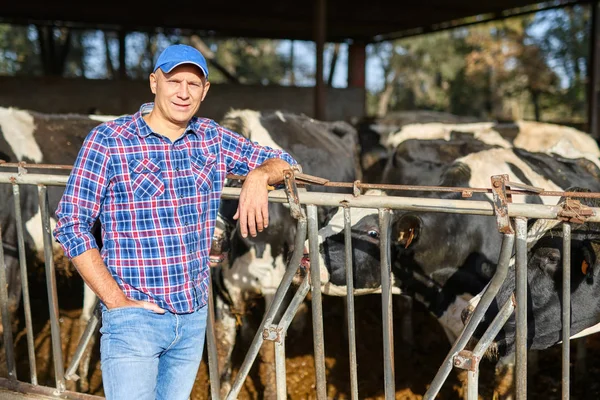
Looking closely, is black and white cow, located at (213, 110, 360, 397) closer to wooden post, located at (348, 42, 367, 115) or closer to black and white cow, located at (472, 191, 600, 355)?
black and white cow, located at (472, 191, 600, 355)

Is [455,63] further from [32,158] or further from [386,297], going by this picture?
[386,297]

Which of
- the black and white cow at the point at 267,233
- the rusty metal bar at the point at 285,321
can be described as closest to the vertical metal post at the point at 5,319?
the rusty metal bar at the point at 285,321

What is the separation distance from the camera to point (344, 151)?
6.30 metres

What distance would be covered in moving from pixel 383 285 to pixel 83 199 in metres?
1.11

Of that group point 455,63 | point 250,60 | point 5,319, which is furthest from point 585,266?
point 250,60

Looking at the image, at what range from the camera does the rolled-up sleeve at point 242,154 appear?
2621 mm

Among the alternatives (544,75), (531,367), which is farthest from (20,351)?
(544,75)

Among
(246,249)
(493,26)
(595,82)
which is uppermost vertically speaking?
(493,26)

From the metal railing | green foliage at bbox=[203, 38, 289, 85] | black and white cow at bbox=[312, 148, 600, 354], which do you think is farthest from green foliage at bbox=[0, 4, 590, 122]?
the metal railing

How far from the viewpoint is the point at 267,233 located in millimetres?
4957

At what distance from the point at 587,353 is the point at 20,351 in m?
4.27

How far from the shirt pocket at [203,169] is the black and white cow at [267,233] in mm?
1436

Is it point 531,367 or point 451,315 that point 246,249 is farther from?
point 531,367

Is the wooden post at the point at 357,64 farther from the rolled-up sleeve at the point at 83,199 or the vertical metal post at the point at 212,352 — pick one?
the rolled-up sleeve at the point at 83,199
